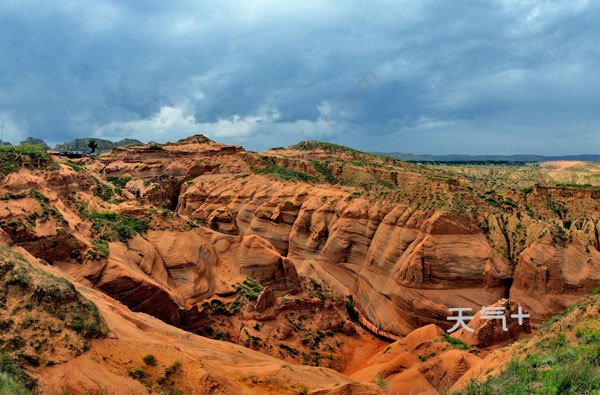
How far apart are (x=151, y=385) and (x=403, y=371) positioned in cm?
1598

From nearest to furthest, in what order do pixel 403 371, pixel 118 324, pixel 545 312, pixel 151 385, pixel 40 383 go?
pixel 40 383
pixel 151 385
pixel 118 324
pixel 403 371
pixel 545 312

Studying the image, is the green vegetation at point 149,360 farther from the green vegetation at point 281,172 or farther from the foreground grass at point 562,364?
the green vegetation at point 281,172

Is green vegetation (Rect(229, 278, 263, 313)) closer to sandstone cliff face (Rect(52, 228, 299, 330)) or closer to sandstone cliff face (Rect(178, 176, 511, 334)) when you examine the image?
sandstone cliff face (Rect(52, 228, 299, 330))

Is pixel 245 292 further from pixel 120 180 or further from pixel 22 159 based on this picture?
pixel 120 180

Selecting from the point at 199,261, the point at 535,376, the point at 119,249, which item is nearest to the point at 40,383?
the point at 535,376

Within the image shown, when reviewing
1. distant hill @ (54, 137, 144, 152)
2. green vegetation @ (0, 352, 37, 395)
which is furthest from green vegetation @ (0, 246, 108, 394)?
distant hill @ (54, 137, 144, 152)

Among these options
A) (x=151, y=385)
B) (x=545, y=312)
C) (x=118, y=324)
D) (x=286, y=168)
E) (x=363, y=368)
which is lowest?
(x=363, y=368)

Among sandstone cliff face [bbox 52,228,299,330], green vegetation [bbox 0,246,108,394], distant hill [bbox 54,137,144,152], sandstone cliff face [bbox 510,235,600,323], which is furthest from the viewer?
distant hill [bbox 54,137,144,152]

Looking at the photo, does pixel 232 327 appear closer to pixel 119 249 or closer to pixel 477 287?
pixel 119 249

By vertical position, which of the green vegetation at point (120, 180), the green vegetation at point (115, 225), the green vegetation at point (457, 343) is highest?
the green vegetation at point (120, 180)

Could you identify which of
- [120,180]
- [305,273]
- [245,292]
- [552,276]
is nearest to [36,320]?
[245,292]

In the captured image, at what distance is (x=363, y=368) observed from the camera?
2409 cm

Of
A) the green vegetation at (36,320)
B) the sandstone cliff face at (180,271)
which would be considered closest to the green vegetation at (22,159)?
the sandstone cliff face at (180,271)

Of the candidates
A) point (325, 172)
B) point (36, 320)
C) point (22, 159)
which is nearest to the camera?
point (36, 320)
